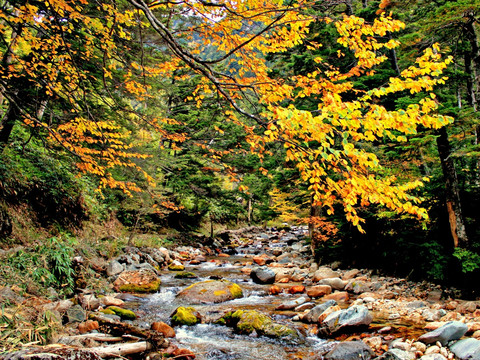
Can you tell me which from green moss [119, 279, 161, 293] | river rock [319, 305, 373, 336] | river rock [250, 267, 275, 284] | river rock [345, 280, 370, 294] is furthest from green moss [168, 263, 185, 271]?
river rock [319, 305, 373, 336]

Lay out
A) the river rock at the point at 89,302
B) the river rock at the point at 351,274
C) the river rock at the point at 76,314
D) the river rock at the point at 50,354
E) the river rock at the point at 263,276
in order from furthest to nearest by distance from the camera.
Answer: the river rock at the point at 263,276, the river rock at the point at 351,274, the river rock at the point at 89,302, the river rock at the point at 76,314, the river rock at the point at 50,354

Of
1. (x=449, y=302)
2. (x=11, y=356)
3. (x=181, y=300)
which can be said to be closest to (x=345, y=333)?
(x=449, y=302)

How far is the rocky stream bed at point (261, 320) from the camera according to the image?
4672 millimetres

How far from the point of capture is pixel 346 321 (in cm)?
581

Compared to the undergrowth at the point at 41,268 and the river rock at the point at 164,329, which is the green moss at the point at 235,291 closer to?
the river rock at the point at 164,329

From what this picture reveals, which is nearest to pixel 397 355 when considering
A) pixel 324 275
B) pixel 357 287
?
pixel 357 287

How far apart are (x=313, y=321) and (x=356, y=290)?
10.8 ft

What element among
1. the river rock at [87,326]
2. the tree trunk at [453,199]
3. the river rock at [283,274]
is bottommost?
the river rock at [283,274]

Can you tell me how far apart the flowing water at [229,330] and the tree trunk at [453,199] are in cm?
450

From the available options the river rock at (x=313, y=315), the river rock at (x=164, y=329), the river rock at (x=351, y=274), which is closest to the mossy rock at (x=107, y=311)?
the river rock at (x=164, y=329)

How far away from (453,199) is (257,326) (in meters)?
Result: 6.02

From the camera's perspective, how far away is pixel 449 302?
687cm

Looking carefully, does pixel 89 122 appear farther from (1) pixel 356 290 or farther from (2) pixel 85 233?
(1) pixel 356 290

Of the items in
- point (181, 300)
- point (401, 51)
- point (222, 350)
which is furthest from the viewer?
point (401, 51)
